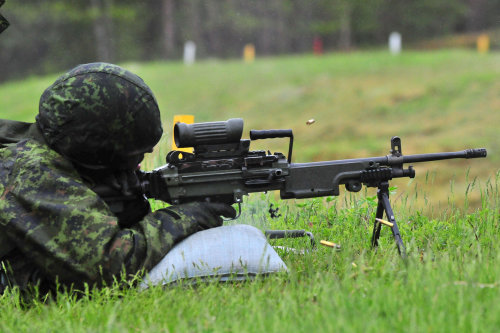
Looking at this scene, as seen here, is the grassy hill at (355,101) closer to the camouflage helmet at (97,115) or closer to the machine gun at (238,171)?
the machine gun at (238,171)

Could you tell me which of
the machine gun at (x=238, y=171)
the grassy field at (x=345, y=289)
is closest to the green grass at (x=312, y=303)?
the grassy field at (x=345, y=289)

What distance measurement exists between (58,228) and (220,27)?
3900 cm

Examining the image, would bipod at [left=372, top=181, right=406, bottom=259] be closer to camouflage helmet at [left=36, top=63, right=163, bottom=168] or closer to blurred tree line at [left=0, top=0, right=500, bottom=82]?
camouflage helmet at [left=36, top=63, right=163, bottom=168]

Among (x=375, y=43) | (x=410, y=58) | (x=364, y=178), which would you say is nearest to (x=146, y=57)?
(x=375, y=43)

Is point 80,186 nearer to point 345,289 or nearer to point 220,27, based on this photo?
point 345,289

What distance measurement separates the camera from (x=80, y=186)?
12.7 ft

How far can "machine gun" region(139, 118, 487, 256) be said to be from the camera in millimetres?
4324

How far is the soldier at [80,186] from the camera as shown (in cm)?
378

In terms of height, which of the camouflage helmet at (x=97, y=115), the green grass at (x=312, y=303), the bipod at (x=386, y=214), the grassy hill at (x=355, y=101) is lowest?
the green grass at (x=312, y=303)

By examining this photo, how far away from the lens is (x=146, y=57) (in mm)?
42906

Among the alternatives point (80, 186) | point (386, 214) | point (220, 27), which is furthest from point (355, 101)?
point (220, 27)

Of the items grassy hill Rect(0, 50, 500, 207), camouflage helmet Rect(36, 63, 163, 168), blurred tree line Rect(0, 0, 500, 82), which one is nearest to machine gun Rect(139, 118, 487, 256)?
camouflage helmet Rect(36, 63, 163, 168)

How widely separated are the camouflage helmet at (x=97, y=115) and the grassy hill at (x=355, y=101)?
10697 millimetres

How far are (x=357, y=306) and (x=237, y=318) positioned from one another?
59cm
